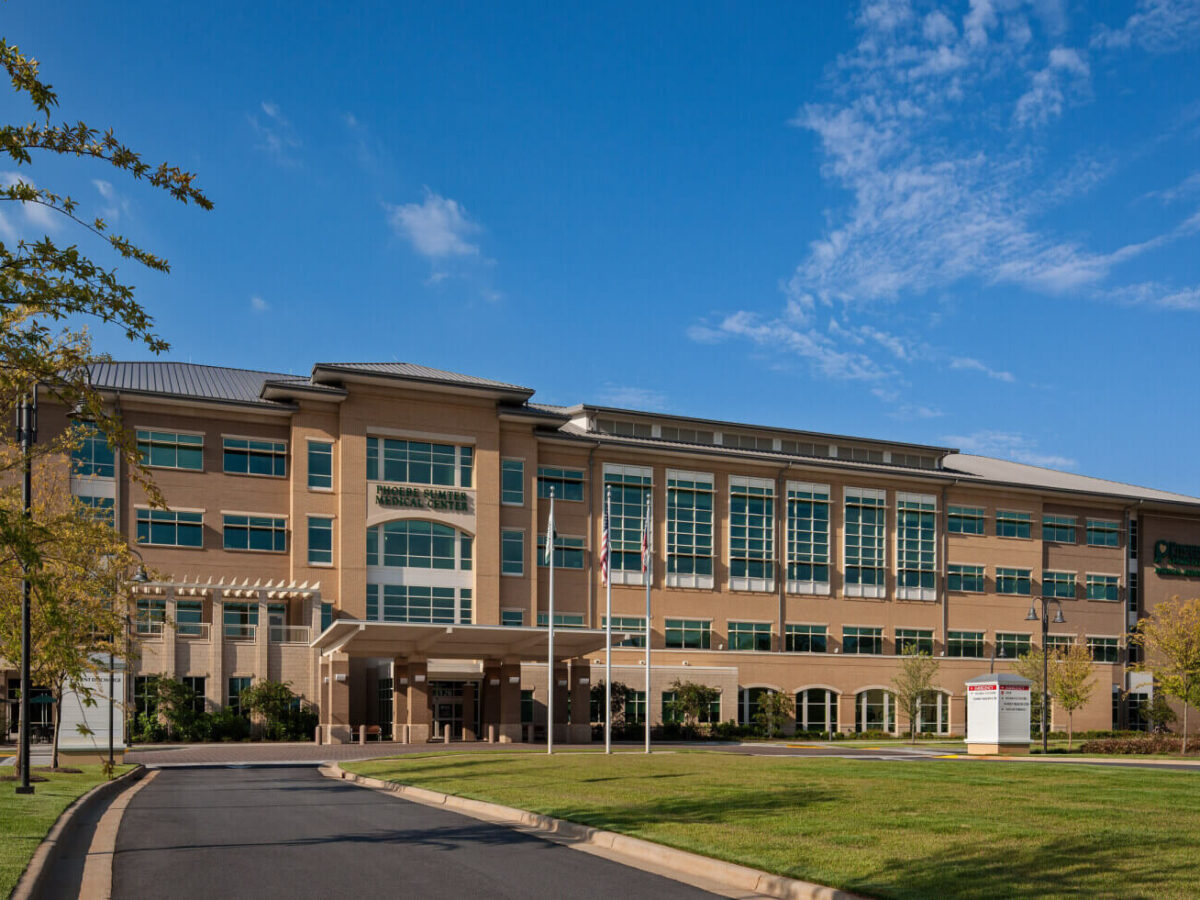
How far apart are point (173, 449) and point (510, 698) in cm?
1909

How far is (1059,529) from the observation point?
256 feet

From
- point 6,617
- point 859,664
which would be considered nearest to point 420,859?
point 6,617

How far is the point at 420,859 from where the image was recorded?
1446 centimetres

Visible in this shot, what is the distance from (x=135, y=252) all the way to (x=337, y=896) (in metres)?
7.05

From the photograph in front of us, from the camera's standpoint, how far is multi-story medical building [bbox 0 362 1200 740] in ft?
176

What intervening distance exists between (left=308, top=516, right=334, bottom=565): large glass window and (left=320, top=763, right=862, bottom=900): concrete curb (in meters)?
34.8

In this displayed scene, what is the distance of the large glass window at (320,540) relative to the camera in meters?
56.8

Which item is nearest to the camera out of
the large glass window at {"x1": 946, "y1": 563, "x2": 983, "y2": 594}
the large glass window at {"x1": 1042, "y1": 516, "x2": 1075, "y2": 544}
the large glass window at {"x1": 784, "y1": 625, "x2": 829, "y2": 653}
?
the large glass window at {"x1": 784, "y1": 625, "x2": 829, "y2": 653}

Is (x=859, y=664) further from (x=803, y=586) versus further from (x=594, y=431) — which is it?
(x=594, y=431)

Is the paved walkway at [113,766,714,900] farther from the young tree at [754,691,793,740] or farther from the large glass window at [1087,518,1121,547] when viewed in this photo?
the large glass window at [1087,518,1121,547]

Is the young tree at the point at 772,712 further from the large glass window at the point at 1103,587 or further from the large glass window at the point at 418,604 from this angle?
the large glass window at the point at 1103,587

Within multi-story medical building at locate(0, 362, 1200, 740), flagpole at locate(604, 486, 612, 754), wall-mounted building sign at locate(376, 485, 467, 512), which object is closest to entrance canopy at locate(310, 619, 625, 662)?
multi-story medical building at locate(0, 362, 1200, 740)

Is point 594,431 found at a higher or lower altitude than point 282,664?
higher

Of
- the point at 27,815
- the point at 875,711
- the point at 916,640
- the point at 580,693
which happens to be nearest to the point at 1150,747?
the point at 580,693
